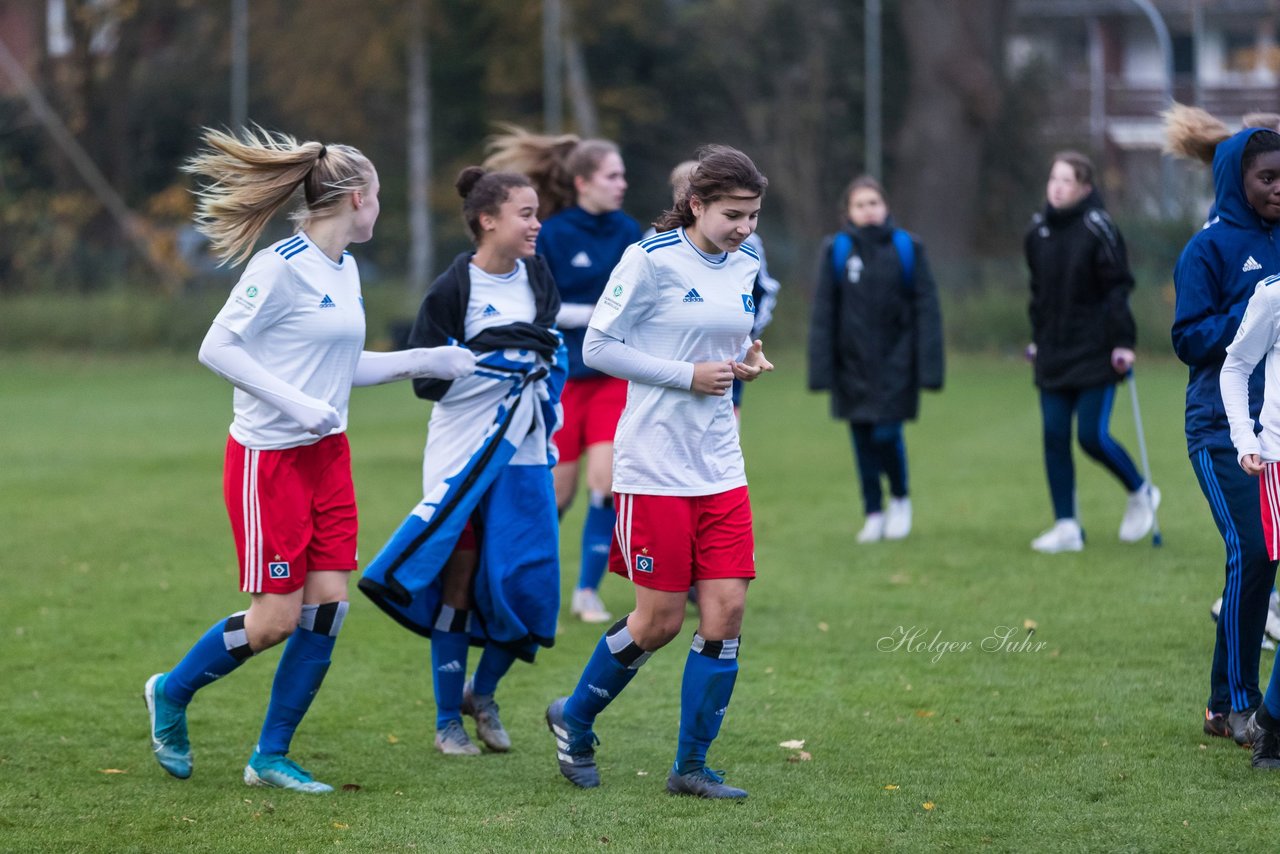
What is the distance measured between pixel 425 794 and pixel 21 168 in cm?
3416

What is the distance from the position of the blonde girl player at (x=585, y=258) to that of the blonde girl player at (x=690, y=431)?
2.82 metres

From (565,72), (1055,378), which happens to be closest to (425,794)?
(1055,378)

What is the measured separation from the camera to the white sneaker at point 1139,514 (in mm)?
10180

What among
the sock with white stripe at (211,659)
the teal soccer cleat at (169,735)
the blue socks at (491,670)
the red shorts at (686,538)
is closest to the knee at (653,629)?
the red shorts at (686,538)

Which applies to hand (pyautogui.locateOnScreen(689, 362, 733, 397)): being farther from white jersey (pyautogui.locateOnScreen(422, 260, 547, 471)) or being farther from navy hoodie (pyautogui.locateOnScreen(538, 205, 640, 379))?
navy hoodie (pyautogui.locateOnScreen(538, 205, 640, 379))

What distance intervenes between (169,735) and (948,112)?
25.8 metres

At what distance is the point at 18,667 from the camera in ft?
24.4

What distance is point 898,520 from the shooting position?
10883mm

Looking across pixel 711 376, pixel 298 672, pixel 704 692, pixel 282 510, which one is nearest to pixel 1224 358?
pixel 711 376

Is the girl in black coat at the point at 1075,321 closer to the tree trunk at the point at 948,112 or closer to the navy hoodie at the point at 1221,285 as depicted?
the navy hoodie at the point at 1221,285

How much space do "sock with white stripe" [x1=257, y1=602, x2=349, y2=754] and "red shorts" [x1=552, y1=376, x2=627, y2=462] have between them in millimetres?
2992

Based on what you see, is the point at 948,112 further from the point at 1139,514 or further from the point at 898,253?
the point at 1139,514

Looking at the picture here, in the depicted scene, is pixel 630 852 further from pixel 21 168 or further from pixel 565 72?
pixel 21 168

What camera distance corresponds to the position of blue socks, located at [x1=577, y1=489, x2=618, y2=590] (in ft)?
28.1
